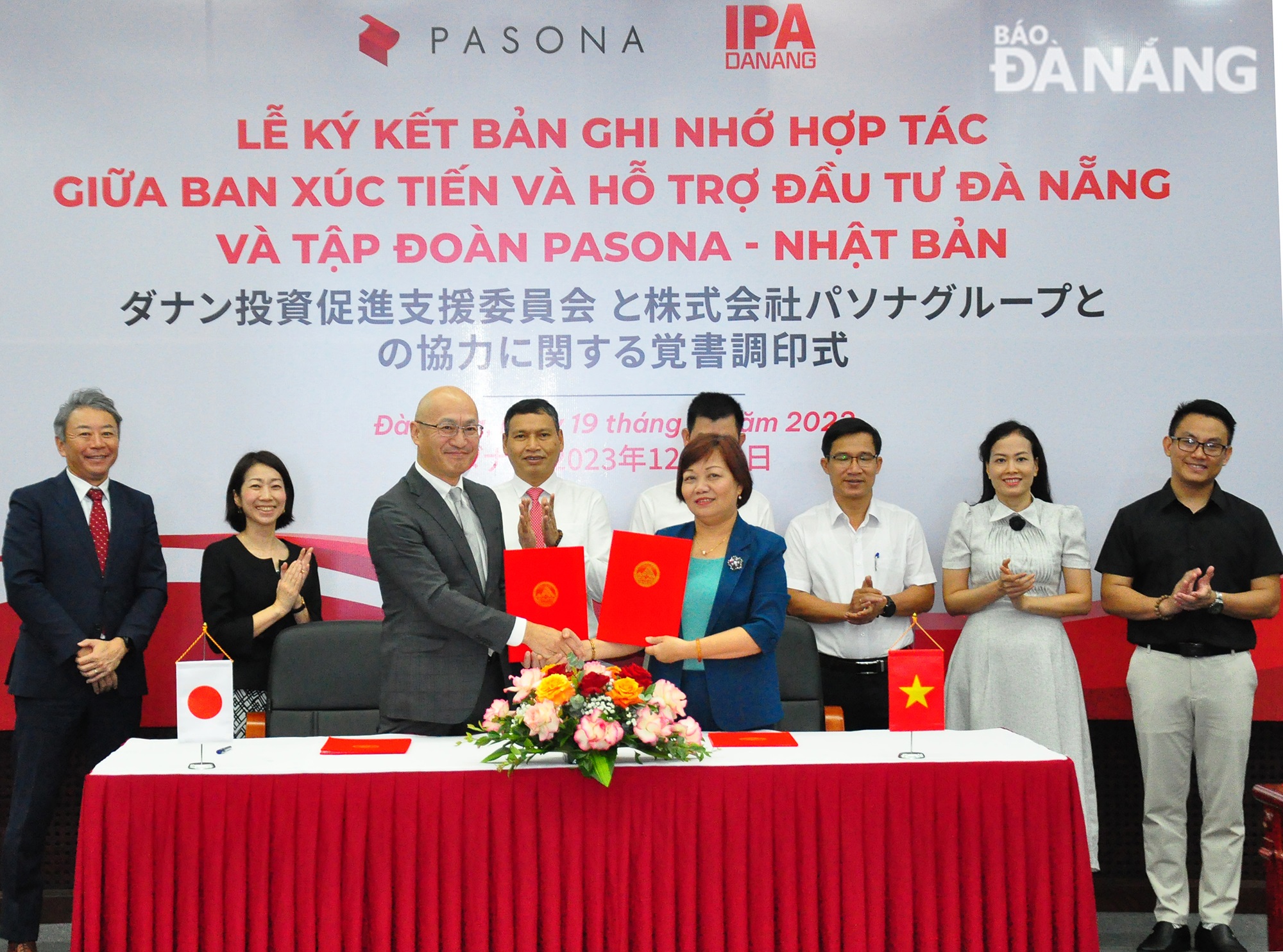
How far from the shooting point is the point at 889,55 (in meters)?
4.28

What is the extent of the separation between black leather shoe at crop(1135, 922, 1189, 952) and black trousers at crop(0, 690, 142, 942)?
135 inches

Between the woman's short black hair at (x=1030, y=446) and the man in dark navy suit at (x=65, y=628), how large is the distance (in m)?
2.88

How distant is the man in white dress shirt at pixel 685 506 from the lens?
4035 mm

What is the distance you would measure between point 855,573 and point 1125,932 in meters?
1.54

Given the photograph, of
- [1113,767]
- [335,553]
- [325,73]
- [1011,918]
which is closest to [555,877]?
[1011,918]

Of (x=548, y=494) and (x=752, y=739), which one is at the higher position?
(x=548, y=494)

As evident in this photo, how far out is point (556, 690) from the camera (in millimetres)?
2389

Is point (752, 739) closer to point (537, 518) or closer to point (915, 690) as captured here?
point (915, 690)

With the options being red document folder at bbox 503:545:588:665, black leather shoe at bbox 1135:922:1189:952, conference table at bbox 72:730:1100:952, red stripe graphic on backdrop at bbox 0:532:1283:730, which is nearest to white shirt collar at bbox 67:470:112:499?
red stripe graphic on backdrop at bbox 0:532:1283:730

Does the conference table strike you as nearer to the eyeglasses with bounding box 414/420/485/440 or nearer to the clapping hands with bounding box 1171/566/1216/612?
the eyeglasses with bounding box 414/420/485/440

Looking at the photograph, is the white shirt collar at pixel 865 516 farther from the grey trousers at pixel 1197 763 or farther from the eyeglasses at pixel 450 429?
the eyeglasses at pixel 450 429

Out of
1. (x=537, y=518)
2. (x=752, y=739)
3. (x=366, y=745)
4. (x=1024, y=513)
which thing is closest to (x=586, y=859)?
(x=752, y=739)

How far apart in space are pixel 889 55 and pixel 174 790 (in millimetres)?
3472

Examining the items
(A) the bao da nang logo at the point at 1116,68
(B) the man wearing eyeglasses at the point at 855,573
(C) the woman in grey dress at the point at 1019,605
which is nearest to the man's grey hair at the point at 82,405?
(B) the man wearing eyeglasses at the point at 855,573
